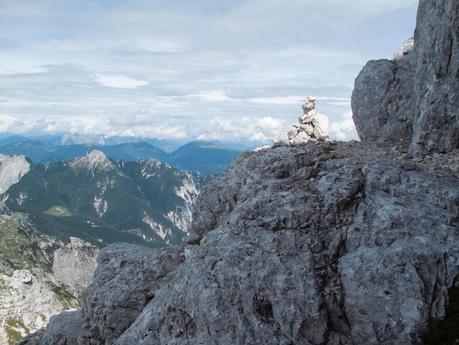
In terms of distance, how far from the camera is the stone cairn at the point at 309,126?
51.5m

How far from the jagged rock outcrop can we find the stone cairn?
750 cm

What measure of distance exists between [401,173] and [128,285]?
79.1ft

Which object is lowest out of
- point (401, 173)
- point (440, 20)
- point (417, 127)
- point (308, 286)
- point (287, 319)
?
point (287, 319)

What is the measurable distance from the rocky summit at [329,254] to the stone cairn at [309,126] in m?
11.9

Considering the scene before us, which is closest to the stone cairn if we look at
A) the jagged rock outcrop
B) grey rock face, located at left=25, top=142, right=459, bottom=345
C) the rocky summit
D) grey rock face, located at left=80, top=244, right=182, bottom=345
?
the jagged rock outcrop

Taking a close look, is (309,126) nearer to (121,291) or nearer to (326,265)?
(121,291)

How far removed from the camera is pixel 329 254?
2616 cm

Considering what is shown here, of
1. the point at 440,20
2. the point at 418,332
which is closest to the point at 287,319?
the point at 418,332

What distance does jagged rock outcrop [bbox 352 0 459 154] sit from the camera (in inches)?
1278

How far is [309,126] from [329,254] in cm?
3005

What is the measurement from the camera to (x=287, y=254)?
26.7 m

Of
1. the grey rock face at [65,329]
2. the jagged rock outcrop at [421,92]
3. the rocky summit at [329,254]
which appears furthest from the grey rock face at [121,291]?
the jagged rock outcrop at [421,92]

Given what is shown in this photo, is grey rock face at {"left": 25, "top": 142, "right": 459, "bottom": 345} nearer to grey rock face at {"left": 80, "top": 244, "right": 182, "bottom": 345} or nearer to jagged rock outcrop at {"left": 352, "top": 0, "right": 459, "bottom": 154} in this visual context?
jagged rock outcrop at {"left": 352, "top": 0, "right": 459, "bottom": 154}

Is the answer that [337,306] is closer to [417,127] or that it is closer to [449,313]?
[449,313]
